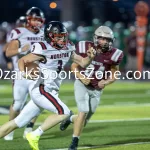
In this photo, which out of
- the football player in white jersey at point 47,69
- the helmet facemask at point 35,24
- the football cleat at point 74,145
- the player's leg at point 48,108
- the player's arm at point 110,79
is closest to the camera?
the player's leg at point 48,108

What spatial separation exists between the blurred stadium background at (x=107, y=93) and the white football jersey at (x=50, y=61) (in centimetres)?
103

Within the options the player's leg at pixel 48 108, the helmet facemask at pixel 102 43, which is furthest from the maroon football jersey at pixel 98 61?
the player's leg at pixel 48 108

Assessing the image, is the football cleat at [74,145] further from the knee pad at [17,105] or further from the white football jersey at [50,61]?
the knee pad at [17,105]

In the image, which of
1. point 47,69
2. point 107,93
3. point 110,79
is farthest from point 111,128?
point 107,93

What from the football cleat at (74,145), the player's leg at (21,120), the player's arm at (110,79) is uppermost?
the player's arm at (110,79)

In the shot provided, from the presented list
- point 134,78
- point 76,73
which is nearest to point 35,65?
point 76,73

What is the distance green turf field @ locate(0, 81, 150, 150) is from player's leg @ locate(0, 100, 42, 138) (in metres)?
0.72

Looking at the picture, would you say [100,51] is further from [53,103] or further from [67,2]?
[67,2]

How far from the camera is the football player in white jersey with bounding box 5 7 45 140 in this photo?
10.8 m

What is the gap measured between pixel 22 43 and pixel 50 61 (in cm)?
202

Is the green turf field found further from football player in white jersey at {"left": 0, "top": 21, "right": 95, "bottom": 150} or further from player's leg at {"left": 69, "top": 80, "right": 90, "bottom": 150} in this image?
football player in white jersey at {"left": 0, "top": 21, "right": 95, "bottom": 150}

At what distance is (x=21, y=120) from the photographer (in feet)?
29.8

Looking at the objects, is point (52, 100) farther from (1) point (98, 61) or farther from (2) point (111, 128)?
(2) point (111, 128)

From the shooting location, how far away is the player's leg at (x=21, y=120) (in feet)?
29.7
